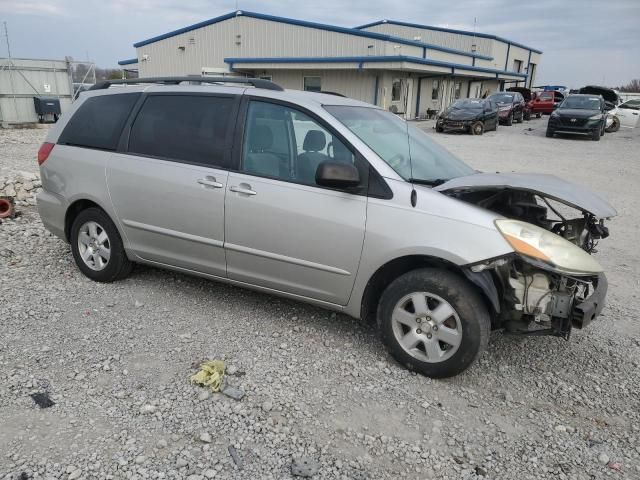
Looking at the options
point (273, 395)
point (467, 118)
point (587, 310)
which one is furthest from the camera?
point (467, 118)

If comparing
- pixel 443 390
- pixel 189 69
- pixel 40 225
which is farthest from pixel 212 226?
pixel 189 69

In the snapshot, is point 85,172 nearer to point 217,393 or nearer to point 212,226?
point 212,226

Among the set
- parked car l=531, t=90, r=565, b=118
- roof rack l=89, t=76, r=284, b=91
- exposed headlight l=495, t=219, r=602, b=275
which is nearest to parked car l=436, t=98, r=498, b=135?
parked car l=531, t=90, r=565, b=118

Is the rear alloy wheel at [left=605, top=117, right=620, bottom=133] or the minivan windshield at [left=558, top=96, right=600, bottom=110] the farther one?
the rear alloy wheel at [left=605, top=117, right=620, bottom=133]

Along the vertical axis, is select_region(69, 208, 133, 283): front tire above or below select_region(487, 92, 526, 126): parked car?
below

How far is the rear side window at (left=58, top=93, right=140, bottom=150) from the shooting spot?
4.41m

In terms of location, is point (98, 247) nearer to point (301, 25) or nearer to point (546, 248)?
point (546, 248)

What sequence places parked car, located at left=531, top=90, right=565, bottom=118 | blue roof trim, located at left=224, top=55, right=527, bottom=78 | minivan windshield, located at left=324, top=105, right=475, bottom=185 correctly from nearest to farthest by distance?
minivan windshield, located at left=324, top=105, right=475, bottom=185
blue roof trim, located at left=224, top=55, right=527, bottom=78
parked car, located at left=531, top=90, right=565, bottom=118

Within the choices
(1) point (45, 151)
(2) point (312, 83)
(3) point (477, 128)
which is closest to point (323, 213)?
(1) point (45, 151)

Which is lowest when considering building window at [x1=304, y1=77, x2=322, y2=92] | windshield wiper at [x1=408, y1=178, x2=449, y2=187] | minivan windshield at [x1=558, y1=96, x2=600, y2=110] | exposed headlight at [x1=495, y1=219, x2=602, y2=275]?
exposed headlight at [x1=495, y1=219, x2=602, y2=275]

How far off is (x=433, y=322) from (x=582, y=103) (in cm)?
2198

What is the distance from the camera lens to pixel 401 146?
3.91 metres

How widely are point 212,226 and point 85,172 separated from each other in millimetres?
1472

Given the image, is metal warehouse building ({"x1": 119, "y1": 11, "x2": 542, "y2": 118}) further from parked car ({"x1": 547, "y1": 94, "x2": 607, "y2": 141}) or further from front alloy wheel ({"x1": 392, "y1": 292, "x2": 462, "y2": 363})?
front alloy wheel ({"x1": 392, "y1": 292, "x2": 462, "y2": 363})
